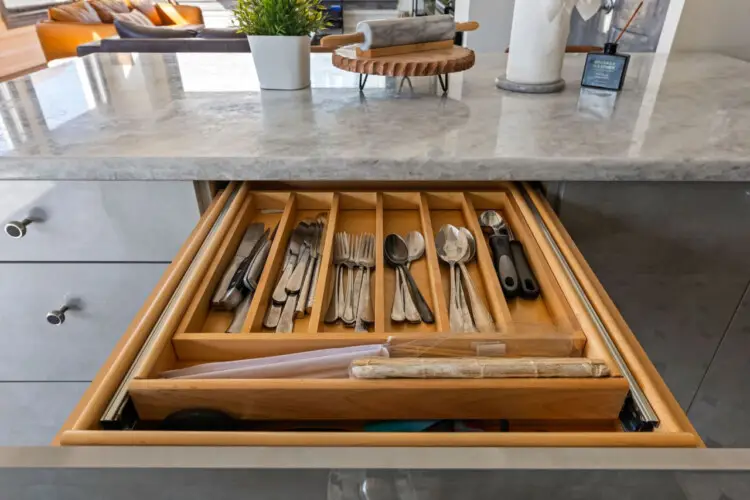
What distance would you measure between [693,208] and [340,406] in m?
0.72

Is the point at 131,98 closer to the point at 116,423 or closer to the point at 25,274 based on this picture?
the point at 25,274

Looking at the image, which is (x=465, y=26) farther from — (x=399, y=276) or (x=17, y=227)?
(x=17, y=227)

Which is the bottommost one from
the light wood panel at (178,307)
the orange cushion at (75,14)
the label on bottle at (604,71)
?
the orange cushion at (75,14)

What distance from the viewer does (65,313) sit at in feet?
3.12

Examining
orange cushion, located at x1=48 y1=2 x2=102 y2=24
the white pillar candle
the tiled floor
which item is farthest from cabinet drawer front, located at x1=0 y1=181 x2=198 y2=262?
orange cushion, located at x1=48 y1=2 x2=102 y2=24

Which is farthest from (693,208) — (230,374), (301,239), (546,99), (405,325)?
(230,374)

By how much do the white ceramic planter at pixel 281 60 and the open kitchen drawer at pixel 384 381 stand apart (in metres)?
0.50

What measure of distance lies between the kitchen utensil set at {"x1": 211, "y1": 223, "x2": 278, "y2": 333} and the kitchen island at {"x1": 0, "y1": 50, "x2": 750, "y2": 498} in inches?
4.4

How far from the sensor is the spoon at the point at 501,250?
700mm

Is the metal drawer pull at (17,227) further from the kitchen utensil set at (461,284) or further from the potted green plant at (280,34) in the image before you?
the kitchen utensil set at (461,284)

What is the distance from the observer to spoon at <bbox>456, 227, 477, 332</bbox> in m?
0.63

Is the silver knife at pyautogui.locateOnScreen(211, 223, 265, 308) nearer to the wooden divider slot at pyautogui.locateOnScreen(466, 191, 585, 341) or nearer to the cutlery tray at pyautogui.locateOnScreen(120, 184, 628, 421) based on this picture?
the cutlery tray at pyautogui.locateOnScreen(120, 184, 628, 421)

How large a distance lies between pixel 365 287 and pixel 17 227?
626 mm

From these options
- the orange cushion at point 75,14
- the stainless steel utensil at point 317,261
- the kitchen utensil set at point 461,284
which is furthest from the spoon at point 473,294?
the orange cushion at point 75,14
